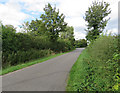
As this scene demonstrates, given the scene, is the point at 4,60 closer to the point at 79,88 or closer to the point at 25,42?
the point at 25,42

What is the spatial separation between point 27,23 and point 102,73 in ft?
103

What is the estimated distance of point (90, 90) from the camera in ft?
9.69

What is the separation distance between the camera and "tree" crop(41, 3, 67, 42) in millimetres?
20344

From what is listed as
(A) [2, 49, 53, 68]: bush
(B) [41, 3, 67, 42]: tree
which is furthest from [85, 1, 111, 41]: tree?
(A) [2, 49, 53, 68]: bush

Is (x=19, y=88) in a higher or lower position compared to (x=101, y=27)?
lower

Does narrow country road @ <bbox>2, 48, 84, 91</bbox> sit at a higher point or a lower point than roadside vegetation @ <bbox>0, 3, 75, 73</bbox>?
lower

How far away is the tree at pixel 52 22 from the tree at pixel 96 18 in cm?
768

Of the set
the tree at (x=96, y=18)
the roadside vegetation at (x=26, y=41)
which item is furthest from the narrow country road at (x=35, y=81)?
the tree at (x=96, y=18)

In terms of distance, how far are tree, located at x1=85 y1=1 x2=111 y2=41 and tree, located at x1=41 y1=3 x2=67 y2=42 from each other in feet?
25.2

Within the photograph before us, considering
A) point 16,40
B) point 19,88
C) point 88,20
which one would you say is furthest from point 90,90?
point 88,20

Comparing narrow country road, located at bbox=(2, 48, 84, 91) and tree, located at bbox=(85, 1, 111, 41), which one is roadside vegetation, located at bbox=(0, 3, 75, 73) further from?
tree, located at bbox=(85, 1, 111, 41)

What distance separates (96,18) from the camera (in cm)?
1669

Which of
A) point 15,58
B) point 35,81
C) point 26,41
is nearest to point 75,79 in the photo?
point 35,81

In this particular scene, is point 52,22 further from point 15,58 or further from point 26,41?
point 15,58
